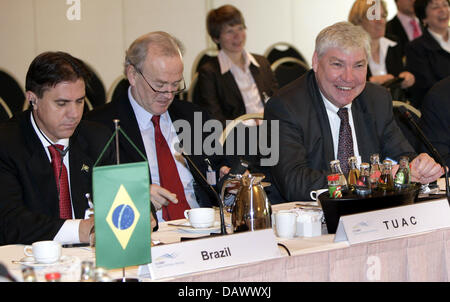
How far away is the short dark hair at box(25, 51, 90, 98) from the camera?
2379 millimetres

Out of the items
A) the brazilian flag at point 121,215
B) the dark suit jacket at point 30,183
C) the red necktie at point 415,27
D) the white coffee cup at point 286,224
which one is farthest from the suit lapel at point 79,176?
the red necktie at point 415,27

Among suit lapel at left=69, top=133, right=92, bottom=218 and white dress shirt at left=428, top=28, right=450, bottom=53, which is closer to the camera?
suit lapel at left=69, top=133, right=92, bottom=218

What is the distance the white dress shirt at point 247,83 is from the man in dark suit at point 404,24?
1.57 m

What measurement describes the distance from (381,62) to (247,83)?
1.12 metres

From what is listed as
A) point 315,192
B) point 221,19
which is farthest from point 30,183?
point 221,19

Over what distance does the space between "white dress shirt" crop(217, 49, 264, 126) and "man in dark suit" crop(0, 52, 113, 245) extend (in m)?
2.80

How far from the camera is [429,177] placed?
2.57 meters

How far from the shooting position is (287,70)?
18.7ft

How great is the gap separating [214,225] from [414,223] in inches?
25.6

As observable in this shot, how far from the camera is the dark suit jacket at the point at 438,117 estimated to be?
330cm

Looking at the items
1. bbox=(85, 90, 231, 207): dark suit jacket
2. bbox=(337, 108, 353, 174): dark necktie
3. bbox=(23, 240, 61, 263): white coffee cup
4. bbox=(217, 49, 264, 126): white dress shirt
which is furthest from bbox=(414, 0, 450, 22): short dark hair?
bbox=(23, 240, 61, 263): white coffee cup

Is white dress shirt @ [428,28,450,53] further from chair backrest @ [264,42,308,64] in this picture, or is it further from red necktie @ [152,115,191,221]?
red necktie @ [152,115,191,221]
